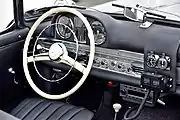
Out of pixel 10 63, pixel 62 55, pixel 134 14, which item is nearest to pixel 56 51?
pixel 62 55

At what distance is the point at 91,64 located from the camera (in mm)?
1915

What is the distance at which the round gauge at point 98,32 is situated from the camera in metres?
1.96

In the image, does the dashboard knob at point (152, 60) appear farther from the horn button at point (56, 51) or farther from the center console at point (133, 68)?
the horn button at point (56, 51)

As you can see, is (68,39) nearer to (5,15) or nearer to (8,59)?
(8,59)

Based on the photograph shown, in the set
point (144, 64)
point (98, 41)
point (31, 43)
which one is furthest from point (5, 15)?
point (144, 64)

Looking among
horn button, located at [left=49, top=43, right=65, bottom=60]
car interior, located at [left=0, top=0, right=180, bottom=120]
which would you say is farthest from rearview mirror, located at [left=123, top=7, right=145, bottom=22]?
horn button, located at [left=49, top=43, right=65, bottom=60]

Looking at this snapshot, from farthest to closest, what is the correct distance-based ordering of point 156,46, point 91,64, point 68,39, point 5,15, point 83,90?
point 5,15
point 83,90
point 68,39
point 91,64
point 156,46

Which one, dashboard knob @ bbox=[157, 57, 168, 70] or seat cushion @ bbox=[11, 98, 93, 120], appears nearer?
dashboard knob @ bbox=[157, 57, 168, 70]

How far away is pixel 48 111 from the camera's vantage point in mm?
2113

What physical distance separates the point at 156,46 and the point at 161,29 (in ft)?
0.36

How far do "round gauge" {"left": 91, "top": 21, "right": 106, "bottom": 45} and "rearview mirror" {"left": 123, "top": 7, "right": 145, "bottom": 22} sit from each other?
0.16 meters

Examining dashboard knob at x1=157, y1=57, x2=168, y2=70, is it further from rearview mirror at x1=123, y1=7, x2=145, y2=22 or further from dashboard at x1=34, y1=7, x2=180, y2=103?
rearview mirror at x1=123, y1=7, x2=145, y2=22

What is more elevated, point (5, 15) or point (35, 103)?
point (5, 15)

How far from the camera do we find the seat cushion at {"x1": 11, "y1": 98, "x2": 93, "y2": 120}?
6.77 ft
